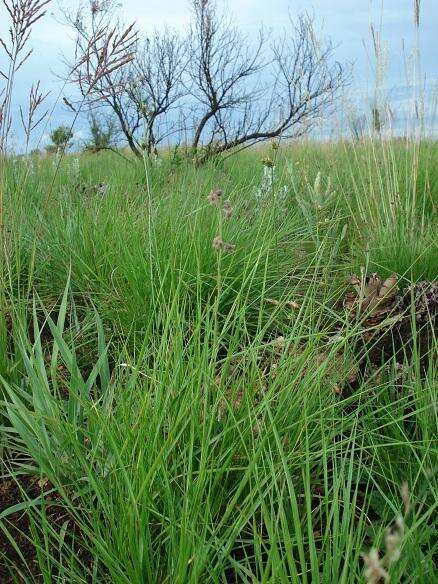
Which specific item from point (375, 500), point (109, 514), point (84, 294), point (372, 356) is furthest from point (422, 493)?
point (84, 294)

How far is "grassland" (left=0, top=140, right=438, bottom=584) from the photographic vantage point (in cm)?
109

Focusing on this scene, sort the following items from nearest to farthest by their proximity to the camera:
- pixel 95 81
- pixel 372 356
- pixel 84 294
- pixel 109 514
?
1. pixel 109 514
2. pixel 95 81
3. pixel 372 356
4. pixel 84 294

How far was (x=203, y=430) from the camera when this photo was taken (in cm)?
120

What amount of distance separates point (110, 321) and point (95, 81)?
0.85 m

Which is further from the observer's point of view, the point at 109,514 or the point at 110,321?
the point at 110,321

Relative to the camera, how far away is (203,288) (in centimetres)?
230

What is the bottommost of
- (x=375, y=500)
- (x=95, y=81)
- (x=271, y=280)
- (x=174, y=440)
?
(x=375, y=500)

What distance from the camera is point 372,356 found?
204cm

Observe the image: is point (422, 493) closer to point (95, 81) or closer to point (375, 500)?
point (375, 500)

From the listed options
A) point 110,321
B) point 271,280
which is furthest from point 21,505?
point 271,280

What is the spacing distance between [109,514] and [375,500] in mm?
588

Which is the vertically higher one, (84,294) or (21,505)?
(84,294)

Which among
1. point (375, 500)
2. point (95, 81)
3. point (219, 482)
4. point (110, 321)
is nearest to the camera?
point (219, 482)

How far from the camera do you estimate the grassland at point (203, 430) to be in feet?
3.59
